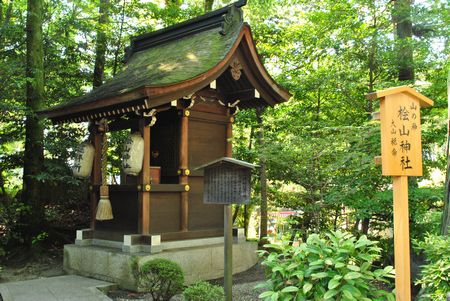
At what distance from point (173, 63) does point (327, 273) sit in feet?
20.5

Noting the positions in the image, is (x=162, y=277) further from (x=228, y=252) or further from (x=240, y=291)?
(x=240, y=291)

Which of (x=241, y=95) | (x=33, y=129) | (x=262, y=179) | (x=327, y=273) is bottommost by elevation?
(x=327, y=273)

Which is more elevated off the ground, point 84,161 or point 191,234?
point 84,161

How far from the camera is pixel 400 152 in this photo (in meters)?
4.45

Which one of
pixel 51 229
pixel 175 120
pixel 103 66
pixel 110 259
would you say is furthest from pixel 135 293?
→ pixel 103 66

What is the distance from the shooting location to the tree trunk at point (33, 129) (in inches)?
411

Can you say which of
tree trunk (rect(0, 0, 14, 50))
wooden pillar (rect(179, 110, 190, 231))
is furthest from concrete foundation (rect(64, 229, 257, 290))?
tree trunk (rect(0, 0, 14, 50))

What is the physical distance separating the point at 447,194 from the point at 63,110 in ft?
24.2

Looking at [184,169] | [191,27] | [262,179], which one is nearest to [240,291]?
[184,169]

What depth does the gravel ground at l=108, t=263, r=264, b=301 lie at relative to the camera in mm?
6880

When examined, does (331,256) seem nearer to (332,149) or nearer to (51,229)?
(332,149)

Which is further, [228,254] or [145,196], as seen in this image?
[145,196]

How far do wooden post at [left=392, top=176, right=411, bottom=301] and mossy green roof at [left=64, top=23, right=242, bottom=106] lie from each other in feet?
14.4

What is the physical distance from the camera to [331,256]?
4.25 meters
